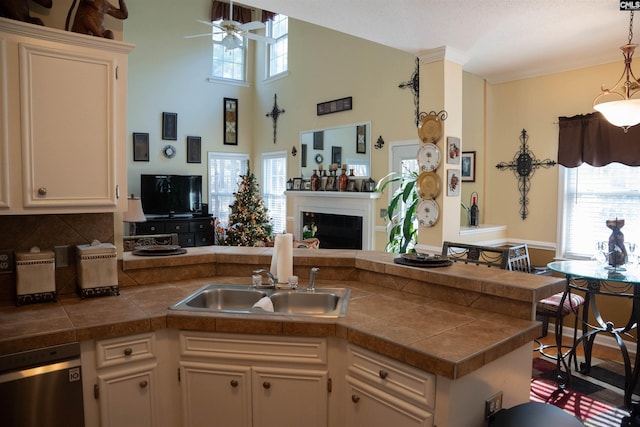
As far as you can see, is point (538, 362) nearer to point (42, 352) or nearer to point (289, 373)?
point (289, 373)

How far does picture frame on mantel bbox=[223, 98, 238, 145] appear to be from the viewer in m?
8.81

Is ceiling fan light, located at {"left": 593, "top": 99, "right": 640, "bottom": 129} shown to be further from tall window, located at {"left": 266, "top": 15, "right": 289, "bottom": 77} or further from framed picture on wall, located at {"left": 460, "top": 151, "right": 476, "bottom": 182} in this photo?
tall window, located at {"left": 266, "top": 15, "right": 289, "bottom": 77}

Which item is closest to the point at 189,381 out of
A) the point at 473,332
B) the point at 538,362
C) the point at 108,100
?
the point at 473,332

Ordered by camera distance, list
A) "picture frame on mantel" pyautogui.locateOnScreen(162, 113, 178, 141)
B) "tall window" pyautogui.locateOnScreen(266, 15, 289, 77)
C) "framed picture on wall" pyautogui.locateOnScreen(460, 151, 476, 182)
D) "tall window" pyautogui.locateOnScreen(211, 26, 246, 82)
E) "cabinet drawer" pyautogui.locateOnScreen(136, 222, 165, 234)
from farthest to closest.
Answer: "tall window" pyautogui.locateOnScreen(211, 26, 246, 82) → "picture frame on mantel" pyautogui.locateOnScreen(162, 113, 178, 141) → "tall window" pyautogui.locateOnScreen(266, 15, 289, 77) → "cabinet drawer" pyautogui.locateOnScreen(136, 222, 165, 234) → "framed picture on wall" pyautogui.locateOnScreen(460, 151, 476, 182)

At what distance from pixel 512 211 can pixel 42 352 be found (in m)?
4.81

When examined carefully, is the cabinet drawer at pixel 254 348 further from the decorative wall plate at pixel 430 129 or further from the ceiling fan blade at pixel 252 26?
the ceiling fan blade at pixel 252 26

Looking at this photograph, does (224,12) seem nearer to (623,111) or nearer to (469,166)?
(469,166)

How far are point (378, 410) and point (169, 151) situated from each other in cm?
736

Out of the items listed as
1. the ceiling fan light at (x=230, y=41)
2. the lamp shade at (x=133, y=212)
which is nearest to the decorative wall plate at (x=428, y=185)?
Result: the lamp shade at (x=133, y=212)

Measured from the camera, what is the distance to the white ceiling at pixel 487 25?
10.2 feet

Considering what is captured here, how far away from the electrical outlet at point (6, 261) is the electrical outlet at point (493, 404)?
2.36 m

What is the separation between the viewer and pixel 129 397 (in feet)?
6.50

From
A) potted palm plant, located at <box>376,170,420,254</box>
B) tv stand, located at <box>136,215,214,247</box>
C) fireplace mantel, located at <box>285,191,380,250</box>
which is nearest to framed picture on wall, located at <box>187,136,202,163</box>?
tv stand, located at <box>136,215,214,247</box>

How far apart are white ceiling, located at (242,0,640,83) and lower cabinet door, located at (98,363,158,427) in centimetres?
244
